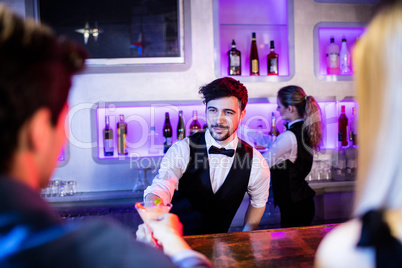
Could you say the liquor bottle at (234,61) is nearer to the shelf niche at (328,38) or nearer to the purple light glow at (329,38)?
the shelf niche at (328,38)

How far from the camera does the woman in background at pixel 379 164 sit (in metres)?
0.54

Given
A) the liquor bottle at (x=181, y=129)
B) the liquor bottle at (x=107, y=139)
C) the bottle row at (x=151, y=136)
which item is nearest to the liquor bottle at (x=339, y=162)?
the bottle row at (x=151, y=136)

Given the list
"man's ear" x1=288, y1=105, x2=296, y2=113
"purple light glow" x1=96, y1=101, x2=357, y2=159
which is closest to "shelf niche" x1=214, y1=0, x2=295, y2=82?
"purple light glow" x1=96, y1=101, x2=357, y2=159

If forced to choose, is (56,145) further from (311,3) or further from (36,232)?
(311,3)

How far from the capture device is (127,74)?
3.05 meters

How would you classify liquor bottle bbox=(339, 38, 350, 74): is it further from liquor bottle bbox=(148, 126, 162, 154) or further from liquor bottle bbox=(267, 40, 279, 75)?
liquor bottle bbox=(148, 126, 162, 154)

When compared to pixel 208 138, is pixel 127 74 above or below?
above

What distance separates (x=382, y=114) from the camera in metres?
0.55

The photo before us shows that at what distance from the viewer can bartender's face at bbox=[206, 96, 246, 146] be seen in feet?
7.20

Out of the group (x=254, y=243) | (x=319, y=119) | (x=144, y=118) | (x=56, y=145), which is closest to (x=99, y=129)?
(x=144, y=118)

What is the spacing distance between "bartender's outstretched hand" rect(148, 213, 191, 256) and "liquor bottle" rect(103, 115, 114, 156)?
232cm

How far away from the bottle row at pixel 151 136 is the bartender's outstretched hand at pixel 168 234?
2237mm

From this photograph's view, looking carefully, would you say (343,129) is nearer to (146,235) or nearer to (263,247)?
(263,247)

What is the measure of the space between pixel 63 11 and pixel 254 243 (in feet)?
8.64
